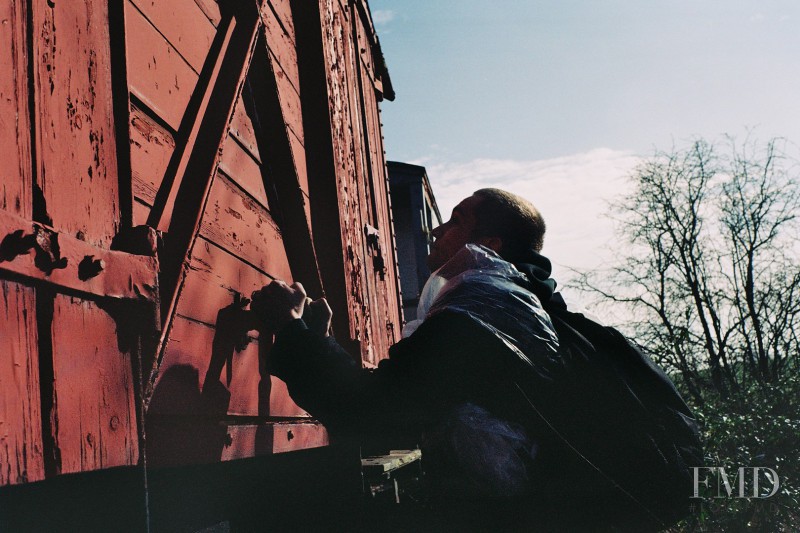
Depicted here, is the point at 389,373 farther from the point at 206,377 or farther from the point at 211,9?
Answer: the point at 211,9

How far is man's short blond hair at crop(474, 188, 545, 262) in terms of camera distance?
7.80 feet

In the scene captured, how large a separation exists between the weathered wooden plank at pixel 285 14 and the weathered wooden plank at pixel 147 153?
1.22m

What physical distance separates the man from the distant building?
11.0 metres

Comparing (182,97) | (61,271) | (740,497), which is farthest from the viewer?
(740,497)

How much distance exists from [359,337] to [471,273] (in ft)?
3.48

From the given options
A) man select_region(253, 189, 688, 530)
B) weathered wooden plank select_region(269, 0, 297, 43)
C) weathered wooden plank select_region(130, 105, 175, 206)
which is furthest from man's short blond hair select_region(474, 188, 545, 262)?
weathered wooden plank select_region(130, 105, 175, 206)

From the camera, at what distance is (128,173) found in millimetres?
1176

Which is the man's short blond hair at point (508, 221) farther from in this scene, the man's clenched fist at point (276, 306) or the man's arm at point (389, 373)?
the man's clenched fist at point (276, 306)

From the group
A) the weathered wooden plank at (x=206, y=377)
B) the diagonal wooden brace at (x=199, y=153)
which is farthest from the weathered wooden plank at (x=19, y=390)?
the weathered wooden plank at (x=206, y=377)

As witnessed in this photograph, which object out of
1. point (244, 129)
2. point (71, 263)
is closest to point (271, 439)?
point (244, 129)

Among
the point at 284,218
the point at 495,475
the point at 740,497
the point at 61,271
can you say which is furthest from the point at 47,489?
the point at 740,497

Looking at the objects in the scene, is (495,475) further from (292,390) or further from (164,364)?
(164,364)

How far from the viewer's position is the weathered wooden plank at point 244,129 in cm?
200

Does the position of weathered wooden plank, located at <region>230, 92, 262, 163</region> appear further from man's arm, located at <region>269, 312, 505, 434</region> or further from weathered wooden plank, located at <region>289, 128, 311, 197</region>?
man's arm, located at <region>269, 312, 505, 434</region>
